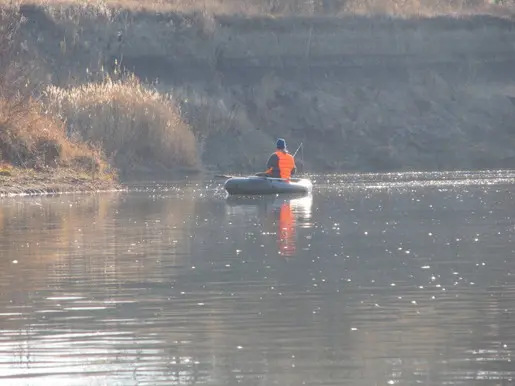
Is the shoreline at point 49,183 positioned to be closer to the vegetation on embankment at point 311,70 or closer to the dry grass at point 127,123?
the dry grass at point 127,123

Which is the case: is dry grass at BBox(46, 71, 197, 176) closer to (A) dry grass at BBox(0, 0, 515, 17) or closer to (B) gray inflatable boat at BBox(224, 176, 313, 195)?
(B) gray inflatable boat at BBox(224, 176, 313, 195)

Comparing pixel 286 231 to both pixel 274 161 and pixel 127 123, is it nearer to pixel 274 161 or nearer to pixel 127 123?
pixel 274 161

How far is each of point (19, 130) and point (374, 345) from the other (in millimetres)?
30560

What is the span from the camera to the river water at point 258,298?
41.8 ft

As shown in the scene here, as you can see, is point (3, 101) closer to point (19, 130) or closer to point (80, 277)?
point (19, 130)

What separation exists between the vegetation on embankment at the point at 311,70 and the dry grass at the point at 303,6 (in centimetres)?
9

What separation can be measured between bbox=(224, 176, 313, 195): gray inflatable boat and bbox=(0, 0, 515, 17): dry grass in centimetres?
2760

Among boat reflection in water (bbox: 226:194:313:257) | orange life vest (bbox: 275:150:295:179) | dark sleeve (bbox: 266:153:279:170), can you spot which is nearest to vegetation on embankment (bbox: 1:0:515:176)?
orange life vest (bbox: 275:150:295:179)

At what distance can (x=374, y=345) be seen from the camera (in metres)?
13.6

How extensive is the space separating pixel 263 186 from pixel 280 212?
8.05 m

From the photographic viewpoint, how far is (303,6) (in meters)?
73.5

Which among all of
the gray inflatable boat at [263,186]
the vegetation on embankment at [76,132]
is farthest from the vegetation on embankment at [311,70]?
the gray inflatable boat at [263,186]

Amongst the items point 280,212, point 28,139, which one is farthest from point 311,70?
point 280,212

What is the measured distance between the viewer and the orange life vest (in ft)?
138
